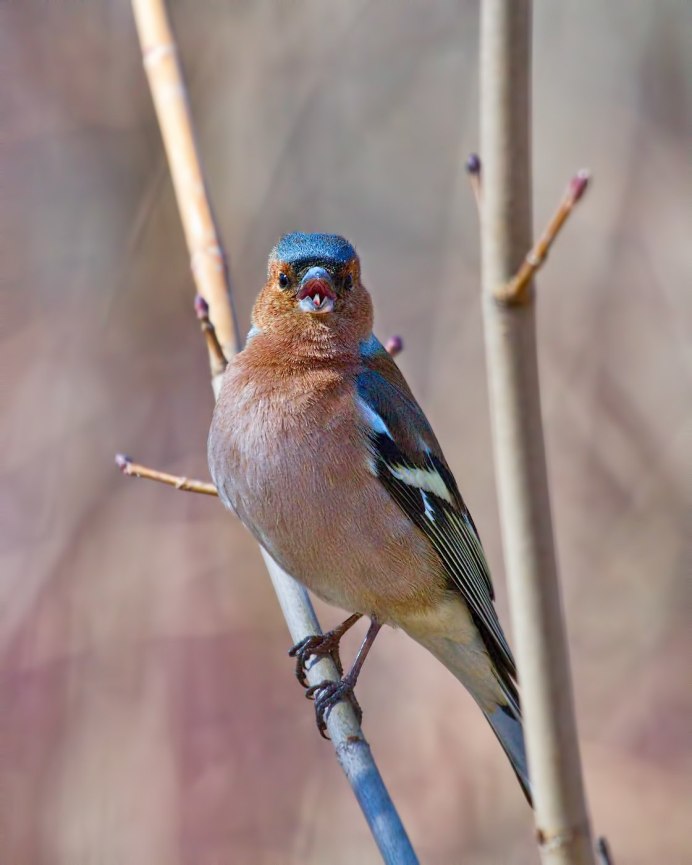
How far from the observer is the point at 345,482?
358cm

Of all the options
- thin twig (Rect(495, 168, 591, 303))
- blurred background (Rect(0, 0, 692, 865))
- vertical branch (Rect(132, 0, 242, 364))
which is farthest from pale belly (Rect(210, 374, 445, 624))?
blurred background (Rect(0, 0, 692, 865))

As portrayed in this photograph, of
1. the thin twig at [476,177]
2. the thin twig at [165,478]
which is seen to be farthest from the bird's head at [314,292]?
the thin twig at [476,177]

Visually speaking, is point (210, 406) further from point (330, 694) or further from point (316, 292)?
point (330, 694)

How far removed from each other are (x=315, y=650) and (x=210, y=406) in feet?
9.78

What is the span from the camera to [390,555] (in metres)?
3.67

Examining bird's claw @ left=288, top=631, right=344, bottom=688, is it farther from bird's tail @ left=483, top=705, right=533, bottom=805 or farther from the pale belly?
bird's tail @ left=483, top=705, right=533, bottom=805

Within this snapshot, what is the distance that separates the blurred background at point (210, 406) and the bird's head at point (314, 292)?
7.10 feet

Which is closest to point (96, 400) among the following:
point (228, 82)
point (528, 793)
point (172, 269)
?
point (172, 269)

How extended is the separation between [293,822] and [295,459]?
2.99 meters

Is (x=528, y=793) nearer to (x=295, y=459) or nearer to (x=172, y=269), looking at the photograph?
(x=295, y=459)

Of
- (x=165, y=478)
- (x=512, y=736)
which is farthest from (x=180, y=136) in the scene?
(x=512, y=736)

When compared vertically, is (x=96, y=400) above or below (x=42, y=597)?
above

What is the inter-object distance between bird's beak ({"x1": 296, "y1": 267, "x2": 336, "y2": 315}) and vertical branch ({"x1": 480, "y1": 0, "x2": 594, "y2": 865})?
2.23 m

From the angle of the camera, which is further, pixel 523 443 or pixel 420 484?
pixel 420 484
